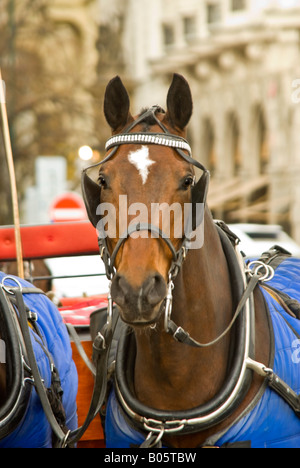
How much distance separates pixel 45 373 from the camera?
4645mm

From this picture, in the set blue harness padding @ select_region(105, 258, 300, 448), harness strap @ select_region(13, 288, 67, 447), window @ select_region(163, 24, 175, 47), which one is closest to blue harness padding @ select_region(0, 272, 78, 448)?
harness strap @ select_region(13, 288, 67, 447)

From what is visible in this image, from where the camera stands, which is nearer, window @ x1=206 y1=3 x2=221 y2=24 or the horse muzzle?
the horse muzzle

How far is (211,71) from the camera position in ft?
109

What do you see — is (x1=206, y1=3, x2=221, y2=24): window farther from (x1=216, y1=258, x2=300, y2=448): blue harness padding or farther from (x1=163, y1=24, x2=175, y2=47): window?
(x1=216, y1=258, x2=300, y2=448): blue harness padding

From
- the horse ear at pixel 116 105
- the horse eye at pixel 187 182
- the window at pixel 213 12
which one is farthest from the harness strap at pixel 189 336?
the window at pixel 213 12

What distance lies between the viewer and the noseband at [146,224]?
3.66 m

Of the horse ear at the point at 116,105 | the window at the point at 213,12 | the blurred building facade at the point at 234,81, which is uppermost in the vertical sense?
the window at the point at 213,12

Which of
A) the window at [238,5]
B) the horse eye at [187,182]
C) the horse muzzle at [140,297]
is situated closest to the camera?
the horse muzzle at [140,297]

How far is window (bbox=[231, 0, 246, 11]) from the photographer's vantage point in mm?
30712

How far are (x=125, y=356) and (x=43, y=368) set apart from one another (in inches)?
22.8

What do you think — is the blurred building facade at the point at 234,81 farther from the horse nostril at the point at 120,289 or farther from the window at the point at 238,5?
the horse nostril at the point at 120,289

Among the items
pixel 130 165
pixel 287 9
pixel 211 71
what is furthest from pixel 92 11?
pixel 130 165

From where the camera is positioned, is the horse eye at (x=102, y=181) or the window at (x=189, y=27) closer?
the horse eye at (x=102, y=181)
